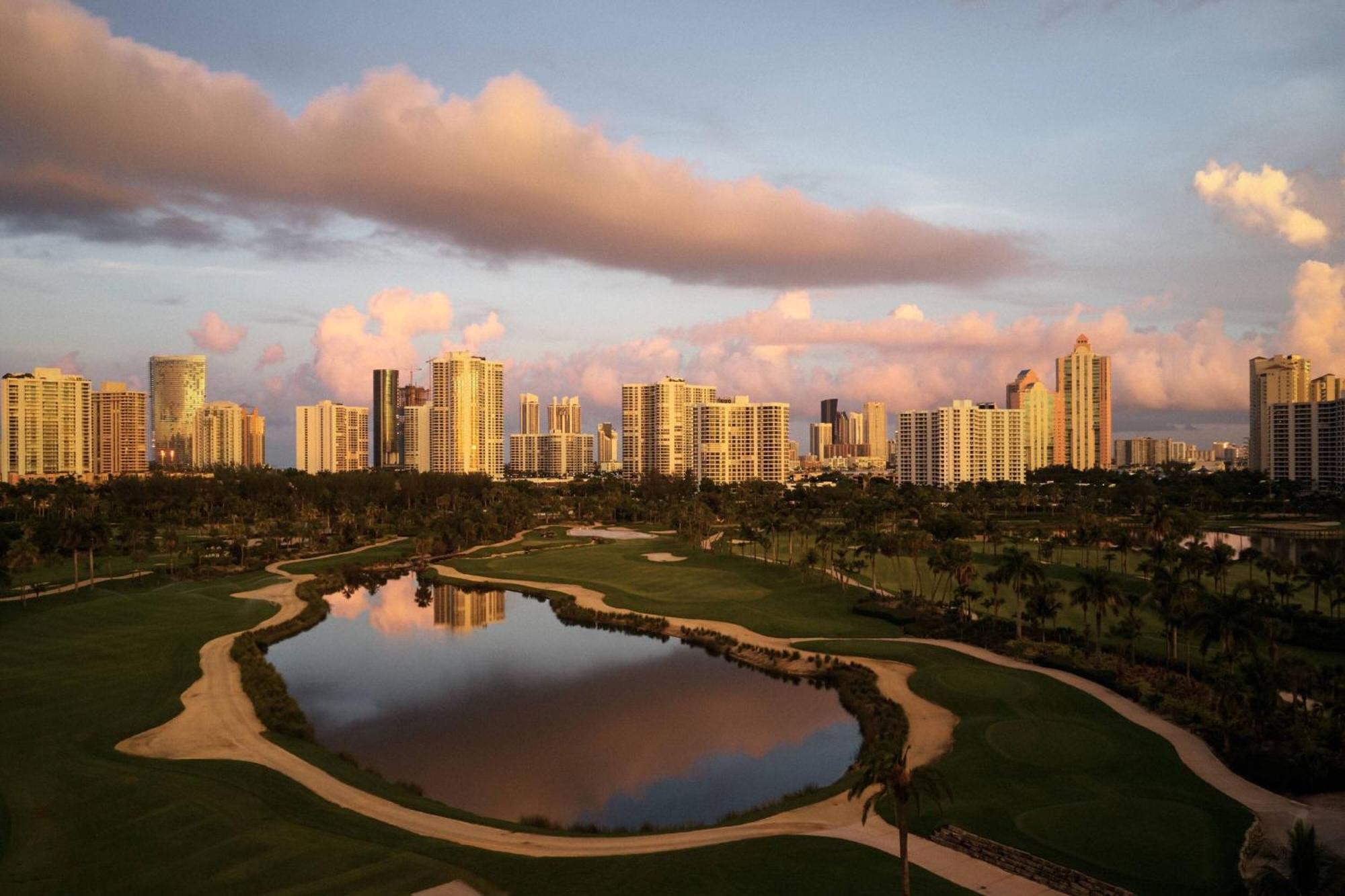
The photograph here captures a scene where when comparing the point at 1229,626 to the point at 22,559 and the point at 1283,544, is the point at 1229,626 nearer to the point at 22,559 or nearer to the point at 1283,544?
the point at 1283,544

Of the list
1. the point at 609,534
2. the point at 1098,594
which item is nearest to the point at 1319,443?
the point at 609,534

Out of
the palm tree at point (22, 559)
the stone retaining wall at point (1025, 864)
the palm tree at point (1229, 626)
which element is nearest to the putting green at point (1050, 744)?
the stone retaining wall at point (1025, 864)

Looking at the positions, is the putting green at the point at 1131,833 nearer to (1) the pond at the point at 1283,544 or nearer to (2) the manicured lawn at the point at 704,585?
(2) the manicured lawn at the point at 704,585

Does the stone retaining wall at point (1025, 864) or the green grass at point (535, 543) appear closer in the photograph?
the stone retaining wall at point (1025, 864)

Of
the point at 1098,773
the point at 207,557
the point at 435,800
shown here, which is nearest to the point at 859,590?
the point at 1098,773

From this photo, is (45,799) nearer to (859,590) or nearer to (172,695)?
(172,695)

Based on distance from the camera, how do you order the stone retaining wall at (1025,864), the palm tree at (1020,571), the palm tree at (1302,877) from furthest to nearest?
1. the palm tree at (1020,571)
2. the stone retaining wall at (1025,864)
3. the palm tree at (1302,877)
